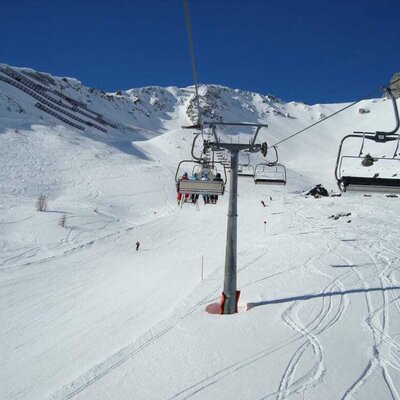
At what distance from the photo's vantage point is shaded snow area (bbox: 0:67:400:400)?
7.21m

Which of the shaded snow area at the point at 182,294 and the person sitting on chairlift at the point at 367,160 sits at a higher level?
the person sitting on chairlift at the point at 367,160

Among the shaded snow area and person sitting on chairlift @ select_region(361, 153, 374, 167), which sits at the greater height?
person sitting on chairlift @ select_region(361, 153, 374, 167)

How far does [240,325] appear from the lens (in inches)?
368

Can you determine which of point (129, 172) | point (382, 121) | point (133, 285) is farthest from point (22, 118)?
point (382, 121)

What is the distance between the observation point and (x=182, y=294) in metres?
14.9

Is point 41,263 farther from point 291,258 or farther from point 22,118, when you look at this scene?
point 22,118

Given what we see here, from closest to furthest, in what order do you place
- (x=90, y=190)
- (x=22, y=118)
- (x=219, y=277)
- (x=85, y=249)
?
(x=219, y=277) < (x=85, y=249) < (x=90, y=190) < (x=22, y=118)

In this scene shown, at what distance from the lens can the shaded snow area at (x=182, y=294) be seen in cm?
721

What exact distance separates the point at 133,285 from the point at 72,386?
11.0m

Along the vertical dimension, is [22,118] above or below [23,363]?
above

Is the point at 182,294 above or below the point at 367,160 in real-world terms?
below

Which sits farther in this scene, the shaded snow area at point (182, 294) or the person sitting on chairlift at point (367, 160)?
the person sitting on chairlift at point (367, 160)

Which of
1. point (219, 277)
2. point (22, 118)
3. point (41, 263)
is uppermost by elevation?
point (22, 118)

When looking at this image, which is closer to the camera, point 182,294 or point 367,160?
point 367,160
